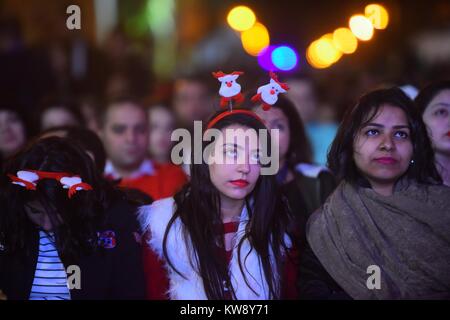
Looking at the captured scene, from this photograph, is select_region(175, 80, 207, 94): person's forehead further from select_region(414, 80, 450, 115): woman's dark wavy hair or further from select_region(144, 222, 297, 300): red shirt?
select_region(144, 222, 297, 300): red shirt

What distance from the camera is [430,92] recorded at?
3.12 meters

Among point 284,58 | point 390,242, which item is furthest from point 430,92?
point 284,58

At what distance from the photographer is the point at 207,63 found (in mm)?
10250

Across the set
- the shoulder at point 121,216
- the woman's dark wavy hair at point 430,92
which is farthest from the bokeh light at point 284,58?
the shoulder at point 121,216

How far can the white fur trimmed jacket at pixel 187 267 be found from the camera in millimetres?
2588

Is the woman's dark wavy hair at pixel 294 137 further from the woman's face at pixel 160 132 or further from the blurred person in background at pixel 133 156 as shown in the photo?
the woman's face at pixel 160 132

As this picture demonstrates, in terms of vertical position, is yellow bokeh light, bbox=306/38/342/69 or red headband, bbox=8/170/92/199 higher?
yellow bokeh light, bbox=306/38/342/69

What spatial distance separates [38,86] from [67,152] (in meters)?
3.59

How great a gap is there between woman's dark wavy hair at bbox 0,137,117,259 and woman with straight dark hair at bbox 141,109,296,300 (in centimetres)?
23

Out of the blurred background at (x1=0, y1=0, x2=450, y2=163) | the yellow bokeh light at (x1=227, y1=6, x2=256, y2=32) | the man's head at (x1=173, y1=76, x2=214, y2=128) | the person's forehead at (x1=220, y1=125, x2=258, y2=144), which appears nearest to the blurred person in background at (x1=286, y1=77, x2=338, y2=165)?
the blurred background at (x1=0, y1=0, x2=450, y2=163)

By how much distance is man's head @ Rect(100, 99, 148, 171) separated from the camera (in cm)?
395

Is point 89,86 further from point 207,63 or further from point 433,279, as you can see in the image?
point 433,279
